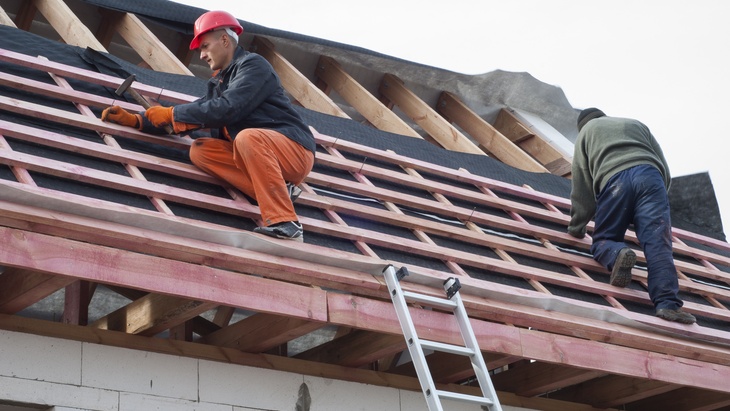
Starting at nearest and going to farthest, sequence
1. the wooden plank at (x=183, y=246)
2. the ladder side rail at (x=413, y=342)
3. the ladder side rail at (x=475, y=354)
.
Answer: the wooden plank at (x=183, y=246), the ladder side rail at (x=413, y=342), the ladder side rail at (x=475, y=354)

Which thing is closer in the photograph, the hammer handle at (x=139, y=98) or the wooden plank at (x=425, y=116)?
the hammer handle at (x=139, y=98)

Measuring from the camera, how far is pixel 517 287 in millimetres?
5648

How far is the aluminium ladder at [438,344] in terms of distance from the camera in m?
4.49

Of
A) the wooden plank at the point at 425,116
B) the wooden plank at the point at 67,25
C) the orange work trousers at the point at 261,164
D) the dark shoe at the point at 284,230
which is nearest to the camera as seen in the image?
the dark shoe at the point at 284,230

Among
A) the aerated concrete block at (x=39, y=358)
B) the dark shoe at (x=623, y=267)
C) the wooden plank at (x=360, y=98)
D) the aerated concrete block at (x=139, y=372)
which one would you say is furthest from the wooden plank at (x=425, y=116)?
the aerated concrete block at (x=39, y=358)

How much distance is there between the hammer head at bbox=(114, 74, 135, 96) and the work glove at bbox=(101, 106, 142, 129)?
9.1 inches

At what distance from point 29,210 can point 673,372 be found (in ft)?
10.8

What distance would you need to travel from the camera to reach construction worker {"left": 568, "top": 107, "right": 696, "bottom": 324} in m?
6.01

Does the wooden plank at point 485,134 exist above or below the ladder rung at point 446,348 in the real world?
above

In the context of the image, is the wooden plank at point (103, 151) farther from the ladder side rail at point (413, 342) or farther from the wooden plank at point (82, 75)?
the ladder side rail at point (413, 342)

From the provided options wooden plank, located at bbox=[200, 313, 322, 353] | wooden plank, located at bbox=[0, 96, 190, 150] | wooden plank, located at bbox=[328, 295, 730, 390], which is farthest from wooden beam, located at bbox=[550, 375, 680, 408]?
wooden plank, located at bbox=[0, 96, 190, 150]

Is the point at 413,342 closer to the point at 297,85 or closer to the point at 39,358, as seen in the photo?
the point at 39,358

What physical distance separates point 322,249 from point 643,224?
221cm

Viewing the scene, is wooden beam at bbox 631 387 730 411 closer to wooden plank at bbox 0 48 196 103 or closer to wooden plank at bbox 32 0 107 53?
wooden plank at bbox 0 48 196 103
